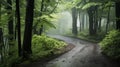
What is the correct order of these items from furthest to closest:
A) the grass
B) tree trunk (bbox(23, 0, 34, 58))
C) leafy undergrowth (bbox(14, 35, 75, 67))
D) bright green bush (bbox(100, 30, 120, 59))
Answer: tree trunk (bbox(23, 0, 34, 58)), bright green bush (bbox(100, 30, 120, 59)), leafy undergrowth (bbox(14, 35, 75, 67)), the grass

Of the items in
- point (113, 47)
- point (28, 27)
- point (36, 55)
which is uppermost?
point (28, 27)

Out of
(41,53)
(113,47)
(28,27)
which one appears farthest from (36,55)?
(113,47)

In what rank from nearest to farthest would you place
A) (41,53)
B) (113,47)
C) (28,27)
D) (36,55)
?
(28,27) < (36,55) < (113,47) < (41,53)

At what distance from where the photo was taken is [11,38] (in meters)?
18.1

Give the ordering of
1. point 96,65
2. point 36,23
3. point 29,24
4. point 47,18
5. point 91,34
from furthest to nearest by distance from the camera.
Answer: point 91,34, point 36,23, point 47,18, point 29,24, point 96,65

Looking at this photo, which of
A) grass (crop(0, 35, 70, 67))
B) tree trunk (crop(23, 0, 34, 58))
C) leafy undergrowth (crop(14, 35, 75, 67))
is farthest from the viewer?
tree trunk (crop(23, 0, 34, 58))

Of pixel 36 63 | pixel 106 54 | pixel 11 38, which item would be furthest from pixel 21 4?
pixel 106 54

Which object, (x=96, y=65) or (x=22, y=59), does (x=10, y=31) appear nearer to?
(x=22, y=59)

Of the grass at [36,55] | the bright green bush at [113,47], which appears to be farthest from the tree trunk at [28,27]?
the bright green bush at [113,47]

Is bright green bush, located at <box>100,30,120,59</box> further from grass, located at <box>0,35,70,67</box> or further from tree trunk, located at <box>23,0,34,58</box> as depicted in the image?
tree trunk, located at <box>23,0,34,58</box>

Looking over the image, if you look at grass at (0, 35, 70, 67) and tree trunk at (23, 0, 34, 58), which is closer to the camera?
grass at (0, 35, 70, 67)

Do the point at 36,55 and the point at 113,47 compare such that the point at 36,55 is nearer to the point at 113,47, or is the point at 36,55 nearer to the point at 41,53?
the point at 41,53

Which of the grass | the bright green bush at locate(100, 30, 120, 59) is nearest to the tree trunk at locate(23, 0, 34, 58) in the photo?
the grass

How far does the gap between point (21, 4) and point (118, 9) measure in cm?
916
